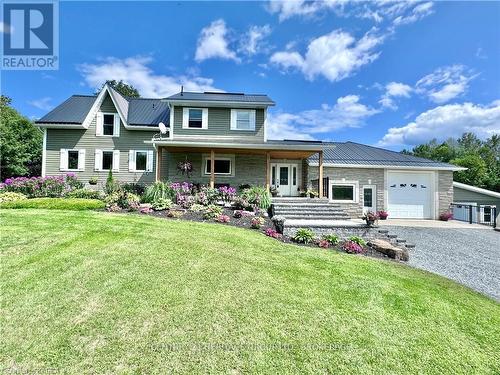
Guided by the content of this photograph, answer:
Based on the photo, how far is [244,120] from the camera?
1463 centimetres

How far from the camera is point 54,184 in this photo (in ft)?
42.0

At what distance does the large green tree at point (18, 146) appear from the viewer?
22094 millimetres

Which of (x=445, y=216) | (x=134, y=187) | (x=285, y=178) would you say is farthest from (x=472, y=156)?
(x=134, y=187)

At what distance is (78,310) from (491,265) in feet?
31.3

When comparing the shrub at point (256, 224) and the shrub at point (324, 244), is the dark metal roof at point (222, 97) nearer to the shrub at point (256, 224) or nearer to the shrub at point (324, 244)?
the shrub at point (256, 224)

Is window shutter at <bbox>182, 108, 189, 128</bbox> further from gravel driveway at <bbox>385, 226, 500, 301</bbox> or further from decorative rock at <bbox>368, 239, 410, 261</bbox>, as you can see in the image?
gravel driveway at <bbox>385, 226, 500, 301</bbox>

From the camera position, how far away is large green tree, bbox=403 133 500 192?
97.3ft

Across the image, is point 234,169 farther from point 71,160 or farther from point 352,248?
point 71,160

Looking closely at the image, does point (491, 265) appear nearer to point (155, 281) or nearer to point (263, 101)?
point (155, 281)

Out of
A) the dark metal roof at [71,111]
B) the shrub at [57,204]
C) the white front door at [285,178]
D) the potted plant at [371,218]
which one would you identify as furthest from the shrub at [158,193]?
the dark metal roof at [71,111]

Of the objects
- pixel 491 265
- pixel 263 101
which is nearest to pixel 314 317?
pixel 491 265

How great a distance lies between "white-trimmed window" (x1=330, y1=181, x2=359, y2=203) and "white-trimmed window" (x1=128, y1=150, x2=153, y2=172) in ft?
38.3

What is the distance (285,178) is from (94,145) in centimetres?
1260

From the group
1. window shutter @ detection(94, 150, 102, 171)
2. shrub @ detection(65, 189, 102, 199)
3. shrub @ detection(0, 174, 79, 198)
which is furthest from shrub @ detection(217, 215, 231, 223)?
window shutter @ detection(94, 150, 102, 171)
